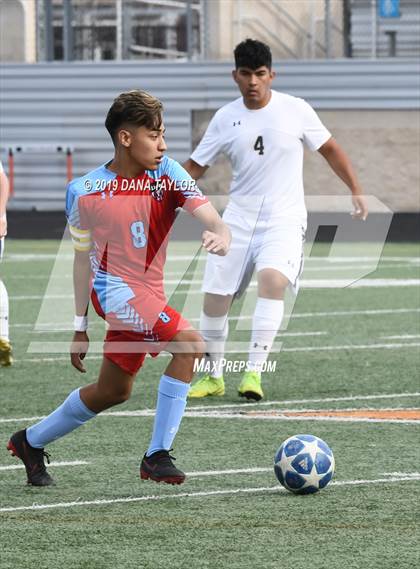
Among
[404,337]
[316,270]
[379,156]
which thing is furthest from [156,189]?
[379,156]

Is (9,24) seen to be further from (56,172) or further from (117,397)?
(117,397)

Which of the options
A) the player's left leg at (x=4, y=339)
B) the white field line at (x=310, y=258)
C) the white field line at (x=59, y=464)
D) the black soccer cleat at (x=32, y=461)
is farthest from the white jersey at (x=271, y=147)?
the white field line at (x=310, y=258)

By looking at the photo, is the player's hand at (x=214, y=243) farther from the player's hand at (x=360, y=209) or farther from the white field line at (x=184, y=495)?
the player's hand at (x=360, y=209)

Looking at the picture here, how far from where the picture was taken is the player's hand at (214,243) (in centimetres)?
616

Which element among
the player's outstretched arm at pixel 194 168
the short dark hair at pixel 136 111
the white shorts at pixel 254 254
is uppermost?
the short dark hair at pixel 136 111

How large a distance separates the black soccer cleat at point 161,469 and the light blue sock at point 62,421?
341 mm

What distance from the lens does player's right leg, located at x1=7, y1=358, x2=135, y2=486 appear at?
6.59m

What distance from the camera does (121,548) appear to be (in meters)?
5.55

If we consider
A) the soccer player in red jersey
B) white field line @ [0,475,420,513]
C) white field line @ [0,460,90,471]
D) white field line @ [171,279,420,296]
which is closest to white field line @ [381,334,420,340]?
white field line @ [171,279,420,296]

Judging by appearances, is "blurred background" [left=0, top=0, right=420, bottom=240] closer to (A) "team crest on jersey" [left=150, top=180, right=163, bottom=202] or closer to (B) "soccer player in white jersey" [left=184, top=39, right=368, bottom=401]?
(B) "soccer player in white jersey" [left=184, top=39, right=368, bottom=401]

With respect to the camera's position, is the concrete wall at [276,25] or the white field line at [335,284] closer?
the white field line at [335,284]

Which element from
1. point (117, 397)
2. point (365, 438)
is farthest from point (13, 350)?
point (117, 397)

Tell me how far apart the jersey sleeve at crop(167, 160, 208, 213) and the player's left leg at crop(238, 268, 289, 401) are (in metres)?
2.90

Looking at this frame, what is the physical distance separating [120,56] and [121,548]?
875 inches
